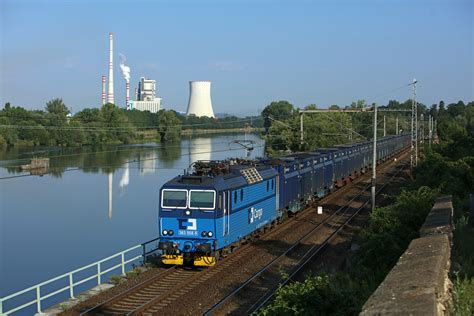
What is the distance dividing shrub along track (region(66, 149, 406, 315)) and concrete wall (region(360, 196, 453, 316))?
793cm

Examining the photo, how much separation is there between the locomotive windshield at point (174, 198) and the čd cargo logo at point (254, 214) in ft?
13.1

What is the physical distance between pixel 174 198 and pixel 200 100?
161 meters

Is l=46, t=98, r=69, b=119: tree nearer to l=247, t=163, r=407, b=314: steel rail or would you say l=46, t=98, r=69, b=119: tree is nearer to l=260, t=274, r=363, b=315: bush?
l=247, t=163, r=407, b=314: steel rail

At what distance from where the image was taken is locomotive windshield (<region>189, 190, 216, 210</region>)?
758 inches

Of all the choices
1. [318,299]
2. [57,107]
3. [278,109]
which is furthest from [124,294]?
[278,109]

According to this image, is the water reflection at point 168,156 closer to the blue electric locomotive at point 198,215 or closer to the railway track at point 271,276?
the railway track at point 271,276

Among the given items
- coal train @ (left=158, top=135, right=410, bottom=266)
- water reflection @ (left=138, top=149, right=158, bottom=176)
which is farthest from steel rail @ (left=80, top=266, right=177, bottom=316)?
water reflection @ (left=138, top=149, right=158, bottom=176)

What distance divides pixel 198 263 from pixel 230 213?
6.84 ft

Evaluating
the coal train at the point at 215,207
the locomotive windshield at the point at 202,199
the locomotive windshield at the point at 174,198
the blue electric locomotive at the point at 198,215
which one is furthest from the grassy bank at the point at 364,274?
the locomotive windshield at the point at 174,198

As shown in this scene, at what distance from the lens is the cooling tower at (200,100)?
17788cm

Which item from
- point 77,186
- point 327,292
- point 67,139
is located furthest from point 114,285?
point 67,139

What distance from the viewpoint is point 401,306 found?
594cm

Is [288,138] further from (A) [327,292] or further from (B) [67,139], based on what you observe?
(A) [327,292]

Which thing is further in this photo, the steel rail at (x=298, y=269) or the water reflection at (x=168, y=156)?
the water reflection at (x=168, y=156)
